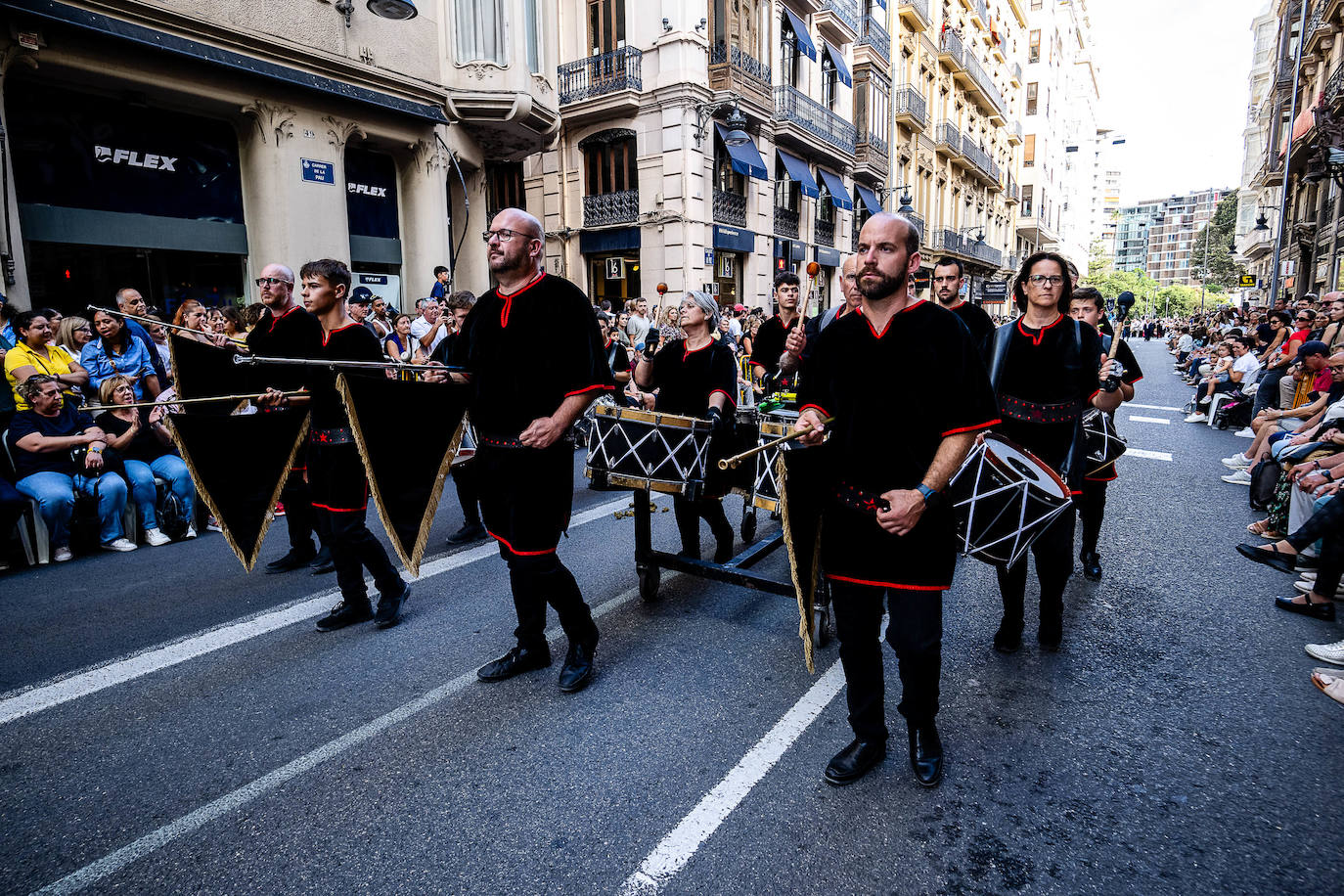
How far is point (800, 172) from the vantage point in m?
26.5

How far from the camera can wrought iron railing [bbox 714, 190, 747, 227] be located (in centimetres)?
2348

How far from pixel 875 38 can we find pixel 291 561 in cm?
3427

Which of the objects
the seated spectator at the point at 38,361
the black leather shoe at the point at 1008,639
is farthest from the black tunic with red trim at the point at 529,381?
the seated spectator at the point at 38,361

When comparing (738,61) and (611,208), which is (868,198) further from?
(611,208)

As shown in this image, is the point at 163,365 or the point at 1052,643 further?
the point at 163,365

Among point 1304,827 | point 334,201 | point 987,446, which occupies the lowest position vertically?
point 1304,827

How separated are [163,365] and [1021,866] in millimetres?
8608

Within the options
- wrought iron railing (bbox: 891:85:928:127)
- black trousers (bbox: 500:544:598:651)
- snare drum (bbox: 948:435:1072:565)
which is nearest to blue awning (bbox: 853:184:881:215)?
wrought iron railing (bbox: 891:85:928:127)

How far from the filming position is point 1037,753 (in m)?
3.29

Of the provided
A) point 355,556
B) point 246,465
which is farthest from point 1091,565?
point 246,465

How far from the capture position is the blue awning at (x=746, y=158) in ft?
72.1

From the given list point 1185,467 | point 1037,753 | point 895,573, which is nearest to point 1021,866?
point 1037,753

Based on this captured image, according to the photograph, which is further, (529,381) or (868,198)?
(868,198)

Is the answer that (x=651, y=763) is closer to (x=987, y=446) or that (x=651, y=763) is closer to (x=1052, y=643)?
(x=987, y=446)
